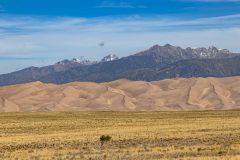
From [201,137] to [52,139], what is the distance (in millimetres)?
13216

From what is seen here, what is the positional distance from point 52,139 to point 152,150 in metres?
14.7

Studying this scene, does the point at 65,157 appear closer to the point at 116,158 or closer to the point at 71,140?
the point at 116,158

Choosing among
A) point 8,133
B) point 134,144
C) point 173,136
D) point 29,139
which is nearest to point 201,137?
point 173,136

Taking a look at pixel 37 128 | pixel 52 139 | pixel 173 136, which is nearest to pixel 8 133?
pixel 37 128

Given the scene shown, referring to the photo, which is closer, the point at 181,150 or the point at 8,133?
the point at 181,150

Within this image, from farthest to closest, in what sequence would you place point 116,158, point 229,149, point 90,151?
point 90,151, point 229,149, point 116,158

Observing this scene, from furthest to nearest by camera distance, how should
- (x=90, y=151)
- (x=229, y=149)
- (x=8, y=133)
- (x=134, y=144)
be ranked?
(x=8, y=133)
(x=134, y=144)
(x=90, y=151)
(x=229, y=149)

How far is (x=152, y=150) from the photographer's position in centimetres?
3897

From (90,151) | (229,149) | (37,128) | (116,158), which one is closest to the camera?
(116,158)

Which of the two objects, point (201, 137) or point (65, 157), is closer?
point (65, 157)

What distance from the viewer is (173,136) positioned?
51.2m

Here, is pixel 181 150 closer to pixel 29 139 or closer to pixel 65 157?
pixel 65 157

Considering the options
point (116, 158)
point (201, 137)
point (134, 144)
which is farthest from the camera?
point (201, 137)

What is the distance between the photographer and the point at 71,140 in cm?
4944
